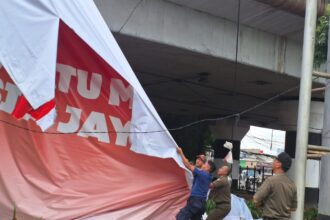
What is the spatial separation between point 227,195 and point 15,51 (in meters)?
4.86

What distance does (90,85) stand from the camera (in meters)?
6.34

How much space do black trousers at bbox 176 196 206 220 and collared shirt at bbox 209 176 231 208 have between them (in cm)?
76

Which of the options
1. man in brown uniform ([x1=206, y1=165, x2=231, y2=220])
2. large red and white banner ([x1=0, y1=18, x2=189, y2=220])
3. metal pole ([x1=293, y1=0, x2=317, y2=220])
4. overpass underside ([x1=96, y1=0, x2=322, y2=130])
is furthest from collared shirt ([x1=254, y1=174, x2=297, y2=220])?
overpass underside ([x1=96, y1=0, x2=322, y2=130])

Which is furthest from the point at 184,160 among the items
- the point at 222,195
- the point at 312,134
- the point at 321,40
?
the point at 312,134

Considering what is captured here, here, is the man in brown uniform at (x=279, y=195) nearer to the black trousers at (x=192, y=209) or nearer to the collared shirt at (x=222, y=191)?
the black trousers at (x=192, y=209)

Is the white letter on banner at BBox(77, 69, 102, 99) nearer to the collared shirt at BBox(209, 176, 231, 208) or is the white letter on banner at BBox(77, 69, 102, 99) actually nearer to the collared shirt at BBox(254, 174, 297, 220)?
the collared shirt at BBox(254, 174, 297, 220)

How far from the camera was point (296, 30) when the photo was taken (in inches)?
522

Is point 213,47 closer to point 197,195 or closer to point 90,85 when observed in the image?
point 197,195

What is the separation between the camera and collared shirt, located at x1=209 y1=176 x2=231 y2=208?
346 inches

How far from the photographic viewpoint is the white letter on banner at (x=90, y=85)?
6.27 metres

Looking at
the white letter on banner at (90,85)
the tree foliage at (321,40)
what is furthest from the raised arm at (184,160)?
the tree foliage at (321,40)

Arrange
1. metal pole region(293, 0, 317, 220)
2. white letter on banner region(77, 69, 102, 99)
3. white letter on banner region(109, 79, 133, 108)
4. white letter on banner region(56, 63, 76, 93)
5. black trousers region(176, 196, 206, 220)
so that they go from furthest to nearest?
black trousers region(176, 196, 206, 220)
white letter on banner region(109, 79, 133, 108)
white letter on banner region(77, 69, 102, 99)
white letter on banner region(56, 63, 76, 93)
metal pole region(293, 0, 317, 220)

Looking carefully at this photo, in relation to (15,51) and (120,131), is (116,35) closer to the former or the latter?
(120,131)

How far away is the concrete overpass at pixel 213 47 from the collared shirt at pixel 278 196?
5.59m
